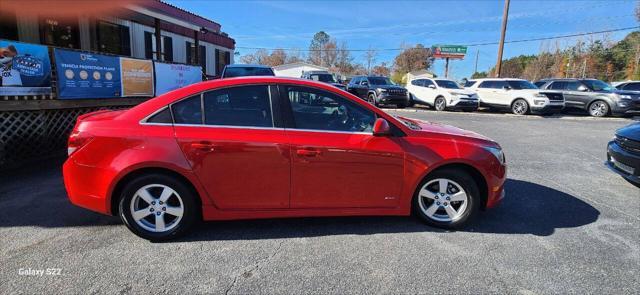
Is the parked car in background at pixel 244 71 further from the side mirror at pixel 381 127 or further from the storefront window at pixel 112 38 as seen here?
the side mirror at pixel 381 127

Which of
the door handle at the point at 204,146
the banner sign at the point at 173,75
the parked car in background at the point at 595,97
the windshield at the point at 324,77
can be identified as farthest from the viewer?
the windshield at the point at 324,77

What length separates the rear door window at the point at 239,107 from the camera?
11.1 ft

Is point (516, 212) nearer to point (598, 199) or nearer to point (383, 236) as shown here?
point (598, 199)

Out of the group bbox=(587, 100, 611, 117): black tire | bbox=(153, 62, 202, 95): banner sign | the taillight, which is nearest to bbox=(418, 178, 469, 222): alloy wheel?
the taillight

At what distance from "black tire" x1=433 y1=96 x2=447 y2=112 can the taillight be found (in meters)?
16.7

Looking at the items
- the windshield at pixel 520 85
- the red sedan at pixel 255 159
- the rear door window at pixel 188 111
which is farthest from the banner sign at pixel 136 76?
the windshield at pixel 520 85

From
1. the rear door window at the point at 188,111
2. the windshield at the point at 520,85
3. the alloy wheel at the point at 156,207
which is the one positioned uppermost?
the windshield at the point at 520,85

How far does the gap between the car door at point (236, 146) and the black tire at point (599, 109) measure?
57.5ft

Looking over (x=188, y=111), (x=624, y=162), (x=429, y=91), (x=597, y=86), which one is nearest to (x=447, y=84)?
(x=429, y=91)

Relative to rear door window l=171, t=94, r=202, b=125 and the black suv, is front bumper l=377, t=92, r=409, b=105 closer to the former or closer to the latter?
the black suv

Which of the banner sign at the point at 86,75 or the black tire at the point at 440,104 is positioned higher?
the banner sign at the point at 86,75

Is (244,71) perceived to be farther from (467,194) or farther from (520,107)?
(520,107)

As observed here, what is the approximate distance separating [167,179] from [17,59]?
4.91 metres

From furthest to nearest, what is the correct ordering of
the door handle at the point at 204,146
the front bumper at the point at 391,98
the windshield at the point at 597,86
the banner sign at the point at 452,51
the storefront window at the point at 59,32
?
the banner sign at the point at 452,51, the front bumper at the point at 391,98, the windshield at the point at 597,86, the storefront window at the point at 59,32, the door handle at the point at 204,146
